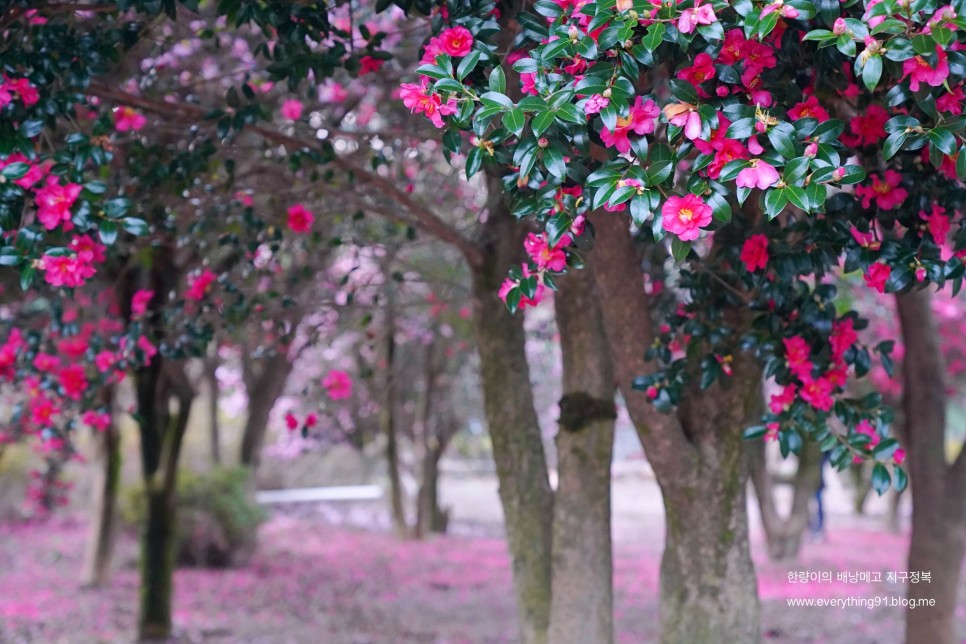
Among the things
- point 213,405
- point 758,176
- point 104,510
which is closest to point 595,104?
point 758,176

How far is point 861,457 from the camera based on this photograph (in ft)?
8.13

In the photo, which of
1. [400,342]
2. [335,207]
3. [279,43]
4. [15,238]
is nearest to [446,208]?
[335,207]

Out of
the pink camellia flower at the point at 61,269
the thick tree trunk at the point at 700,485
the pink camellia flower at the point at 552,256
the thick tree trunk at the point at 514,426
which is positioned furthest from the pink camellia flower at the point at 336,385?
the pink camellia flower at the point at 552,256

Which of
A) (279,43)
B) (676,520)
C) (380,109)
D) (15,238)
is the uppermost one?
(380,109)

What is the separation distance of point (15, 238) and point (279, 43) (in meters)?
1.22

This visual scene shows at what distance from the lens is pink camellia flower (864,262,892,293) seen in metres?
2.33

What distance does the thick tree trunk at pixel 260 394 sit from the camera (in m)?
9.13

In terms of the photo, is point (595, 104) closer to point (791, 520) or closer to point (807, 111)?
point (807, 111)

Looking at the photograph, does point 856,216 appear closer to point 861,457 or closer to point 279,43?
point 861,457

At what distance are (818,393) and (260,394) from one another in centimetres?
756

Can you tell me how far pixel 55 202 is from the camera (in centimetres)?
260

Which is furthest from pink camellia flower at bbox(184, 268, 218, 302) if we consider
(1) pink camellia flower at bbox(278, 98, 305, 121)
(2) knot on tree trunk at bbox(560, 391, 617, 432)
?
(2) knot on tree trunk at bbox(560, 391, 617, 432)

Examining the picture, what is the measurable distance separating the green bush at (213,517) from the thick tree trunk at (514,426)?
22.4ft

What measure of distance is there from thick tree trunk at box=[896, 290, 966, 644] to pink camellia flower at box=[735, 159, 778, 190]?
3306 millimetres
